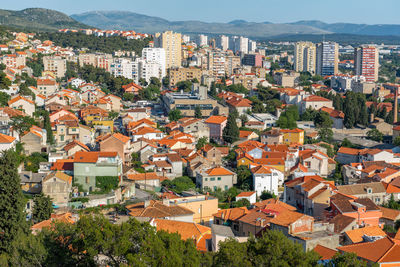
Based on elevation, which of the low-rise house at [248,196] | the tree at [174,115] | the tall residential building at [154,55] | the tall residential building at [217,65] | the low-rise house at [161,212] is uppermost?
the tall residential building at [154,55]

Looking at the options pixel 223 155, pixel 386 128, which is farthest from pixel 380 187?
pixel 386 128

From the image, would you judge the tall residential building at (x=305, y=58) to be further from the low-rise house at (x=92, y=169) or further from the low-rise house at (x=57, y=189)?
the low-rise house at (x=57, y=189)

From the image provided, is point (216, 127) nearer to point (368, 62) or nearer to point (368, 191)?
point (368, 191)

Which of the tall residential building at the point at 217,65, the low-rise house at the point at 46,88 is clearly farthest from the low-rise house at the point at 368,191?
the tall residential building at the point at 217,65

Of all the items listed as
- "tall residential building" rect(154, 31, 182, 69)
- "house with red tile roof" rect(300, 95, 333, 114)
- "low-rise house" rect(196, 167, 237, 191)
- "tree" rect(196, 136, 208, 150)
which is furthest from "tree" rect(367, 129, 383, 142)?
"tall residential building" rect(154, 31, 182, 69)

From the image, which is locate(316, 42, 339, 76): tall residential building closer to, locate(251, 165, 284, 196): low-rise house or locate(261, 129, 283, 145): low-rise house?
locate(261, 129, 283, 145): low-rise house

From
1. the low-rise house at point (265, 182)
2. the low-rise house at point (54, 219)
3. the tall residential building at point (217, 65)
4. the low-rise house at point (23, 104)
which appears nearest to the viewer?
the low-rise house at point (54, 219)

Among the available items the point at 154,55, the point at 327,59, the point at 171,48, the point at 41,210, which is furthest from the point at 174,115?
the point at 327,59
